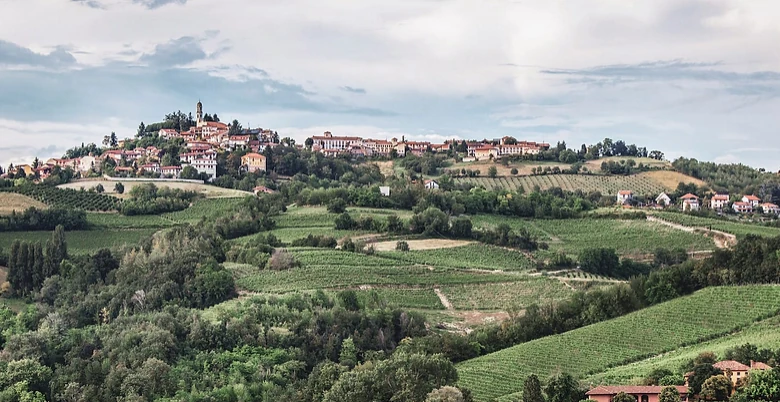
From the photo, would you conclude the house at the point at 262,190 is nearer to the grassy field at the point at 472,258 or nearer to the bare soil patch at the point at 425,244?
the bare soil patch at the point at 425,244

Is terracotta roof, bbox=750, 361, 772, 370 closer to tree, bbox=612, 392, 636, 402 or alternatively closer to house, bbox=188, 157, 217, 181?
tree, bbox=612, 392, 636, 402

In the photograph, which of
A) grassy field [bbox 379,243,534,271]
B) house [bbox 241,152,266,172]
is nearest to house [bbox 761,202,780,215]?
grassy field [bbox 379,243,534,271]

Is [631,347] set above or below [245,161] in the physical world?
below

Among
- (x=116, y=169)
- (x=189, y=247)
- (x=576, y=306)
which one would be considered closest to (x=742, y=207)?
(x=576, y=306)

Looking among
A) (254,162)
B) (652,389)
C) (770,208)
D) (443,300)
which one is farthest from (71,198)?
(770,208)

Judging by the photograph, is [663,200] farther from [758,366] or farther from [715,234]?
[758,366]

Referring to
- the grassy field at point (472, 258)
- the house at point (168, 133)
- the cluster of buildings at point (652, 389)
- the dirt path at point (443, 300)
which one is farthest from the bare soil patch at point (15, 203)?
the cluster of buildings at point (652, 389)

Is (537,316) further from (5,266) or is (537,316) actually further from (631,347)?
(5,266)
